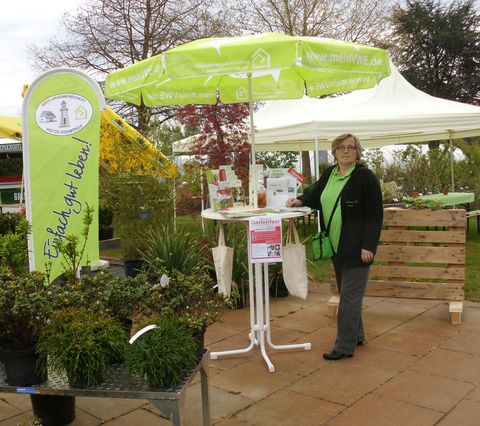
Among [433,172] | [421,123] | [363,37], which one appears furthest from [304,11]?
→ [421,123]

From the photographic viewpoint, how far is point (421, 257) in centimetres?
500

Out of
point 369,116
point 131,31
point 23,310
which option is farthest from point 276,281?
point 131,31

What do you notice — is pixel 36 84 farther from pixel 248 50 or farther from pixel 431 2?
pixel 431 2

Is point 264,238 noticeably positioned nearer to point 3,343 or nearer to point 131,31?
point 3,343

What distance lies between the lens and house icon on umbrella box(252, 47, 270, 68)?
346 cm

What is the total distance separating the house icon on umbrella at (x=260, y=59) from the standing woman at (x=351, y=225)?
0.92 m

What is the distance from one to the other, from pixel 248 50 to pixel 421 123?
5711mm

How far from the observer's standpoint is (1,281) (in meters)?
2.84

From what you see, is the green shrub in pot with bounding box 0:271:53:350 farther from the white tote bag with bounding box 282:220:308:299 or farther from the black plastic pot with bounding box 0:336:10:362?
the white tote bag with bounding box 282:220:308:299

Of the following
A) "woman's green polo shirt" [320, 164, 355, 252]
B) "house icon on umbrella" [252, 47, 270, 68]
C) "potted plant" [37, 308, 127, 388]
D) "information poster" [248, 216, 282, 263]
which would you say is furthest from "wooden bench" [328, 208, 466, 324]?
"potted plant" [37, 308, 127, 388]

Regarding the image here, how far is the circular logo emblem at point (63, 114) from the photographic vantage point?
5.00 m

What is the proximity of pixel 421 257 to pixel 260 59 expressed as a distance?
8.60ft

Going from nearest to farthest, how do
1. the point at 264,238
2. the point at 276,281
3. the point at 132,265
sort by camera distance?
the point at 264,238
the point at 276,281
the point at 132,265

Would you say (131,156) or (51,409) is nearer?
(51,409)
